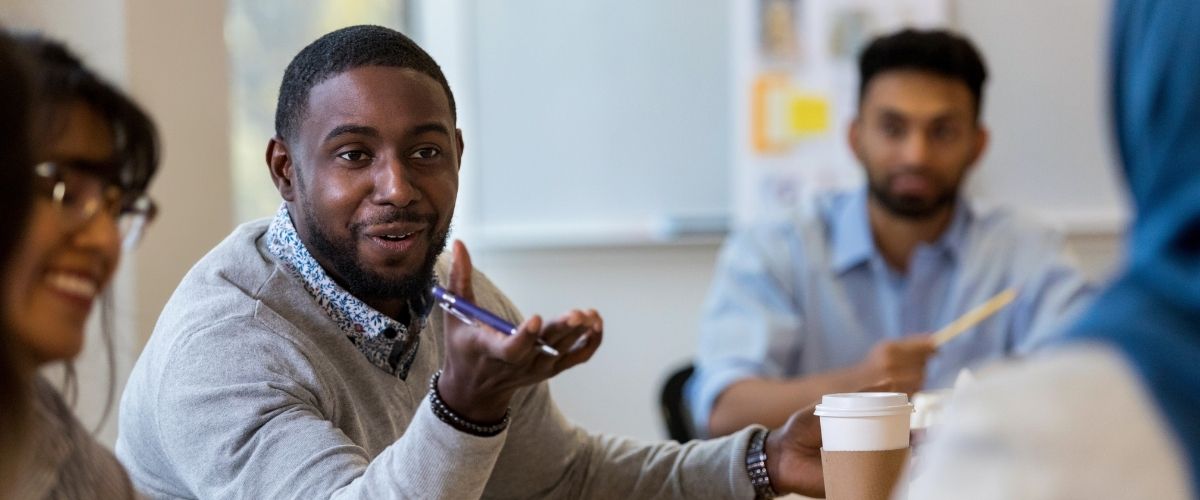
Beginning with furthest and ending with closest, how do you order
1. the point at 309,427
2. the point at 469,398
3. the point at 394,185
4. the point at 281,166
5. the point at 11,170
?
the point at 281,166 < the point at 394,185 < the point at 309,427 < the point at 469,398 < the point at 11,170

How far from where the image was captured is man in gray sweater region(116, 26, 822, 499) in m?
1.41

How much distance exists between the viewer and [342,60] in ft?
5.61

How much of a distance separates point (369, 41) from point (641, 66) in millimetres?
2689

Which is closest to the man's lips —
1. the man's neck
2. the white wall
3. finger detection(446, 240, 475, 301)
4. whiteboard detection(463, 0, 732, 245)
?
finger detection(446, 240, 475, 301)

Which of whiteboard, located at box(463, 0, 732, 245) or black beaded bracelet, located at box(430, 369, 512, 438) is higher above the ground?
black beaded bracelet, located at box(430, 369, 512, 438)

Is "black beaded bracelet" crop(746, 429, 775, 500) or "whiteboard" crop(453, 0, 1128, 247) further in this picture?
"whiteboard" crop(453, 0, 1128, 247)

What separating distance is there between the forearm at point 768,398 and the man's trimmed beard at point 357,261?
1118 mm

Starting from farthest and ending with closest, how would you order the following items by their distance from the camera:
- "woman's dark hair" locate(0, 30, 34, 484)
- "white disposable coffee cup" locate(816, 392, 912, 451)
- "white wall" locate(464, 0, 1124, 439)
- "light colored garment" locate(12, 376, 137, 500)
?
"white wall" locate(464, 0, 1124, 439)
"white disposable coffee cup" locate(816, 392, 912, 451)
"light colored garment" locate(12, 376, 137, 500)
"woman's dark hair" locate(0, 30, 34, 484)

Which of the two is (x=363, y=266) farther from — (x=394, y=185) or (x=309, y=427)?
(x=309, y=427)

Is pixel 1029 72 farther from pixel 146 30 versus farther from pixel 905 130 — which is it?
pixel 146 30

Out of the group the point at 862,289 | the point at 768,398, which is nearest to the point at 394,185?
the point at 768,398

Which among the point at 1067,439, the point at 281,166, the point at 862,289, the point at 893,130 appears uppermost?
the point at 1067,439

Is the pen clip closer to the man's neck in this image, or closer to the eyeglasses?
the eyeglasses

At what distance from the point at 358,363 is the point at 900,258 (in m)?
1.82
